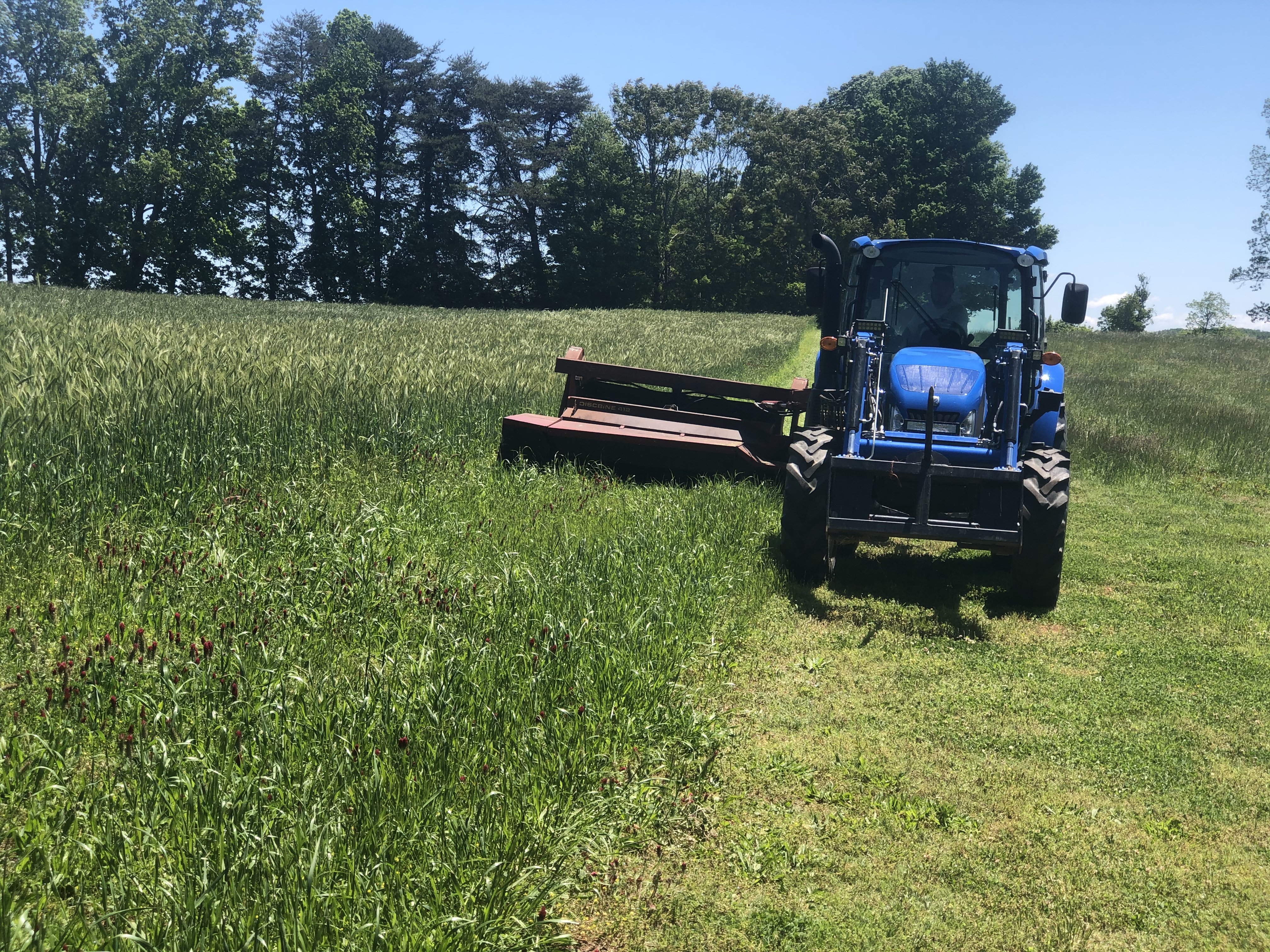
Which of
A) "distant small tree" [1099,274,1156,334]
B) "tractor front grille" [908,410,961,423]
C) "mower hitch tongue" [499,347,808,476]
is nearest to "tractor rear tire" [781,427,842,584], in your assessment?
"tractor front grille" [908,410,961,423]

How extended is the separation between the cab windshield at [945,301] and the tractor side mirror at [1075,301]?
315 millimetres

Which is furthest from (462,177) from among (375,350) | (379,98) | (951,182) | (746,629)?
(746,629)

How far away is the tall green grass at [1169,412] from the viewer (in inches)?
502

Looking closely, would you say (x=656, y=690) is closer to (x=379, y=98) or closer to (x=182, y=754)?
(x=182, y=754)

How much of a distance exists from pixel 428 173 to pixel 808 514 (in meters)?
58.2

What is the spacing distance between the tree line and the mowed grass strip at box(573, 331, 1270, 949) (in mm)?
48784

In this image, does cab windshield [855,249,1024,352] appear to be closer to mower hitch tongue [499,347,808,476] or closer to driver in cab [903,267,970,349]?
driver in cab [903,267,970,349]

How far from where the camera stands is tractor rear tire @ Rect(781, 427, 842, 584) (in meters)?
6.25

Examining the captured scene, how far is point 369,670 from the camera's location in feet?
12.6

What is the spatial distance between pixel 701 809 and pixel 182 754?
73.3 inches

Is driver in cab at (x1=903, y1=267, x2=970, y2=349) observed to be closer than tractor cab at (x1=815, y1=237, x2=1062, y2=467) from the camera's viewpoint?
No

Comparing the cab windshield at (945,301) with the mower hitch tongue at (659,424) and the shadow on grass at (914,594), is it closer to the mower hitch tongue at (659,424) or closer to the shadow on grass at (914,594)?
the shadow on grass at (914,594)

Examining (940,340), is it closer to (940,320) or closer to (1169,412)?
(940,320)

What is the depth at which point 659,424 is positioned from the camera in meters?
9.20
